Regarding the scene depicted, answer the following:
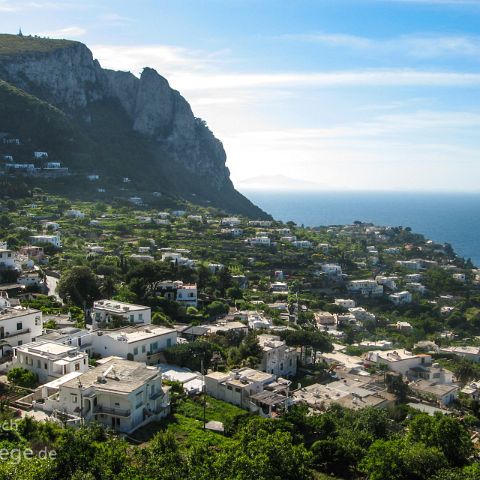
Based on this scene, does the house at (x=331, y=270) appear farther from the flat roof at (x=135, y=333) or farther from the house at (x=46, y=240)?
the flat roof at (x=135, y=333)

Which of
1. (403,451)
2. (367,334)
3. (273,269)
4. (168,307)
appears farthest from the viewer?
(273,269)

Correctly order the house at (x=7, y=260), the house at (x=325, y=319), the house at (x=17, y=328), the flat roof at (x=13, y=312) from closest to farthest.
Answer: the house at (x=17, y=328) → the flat roof at (x=13, y=312) → the house at (x=7, y=260) → the house at (x=325, y=319)

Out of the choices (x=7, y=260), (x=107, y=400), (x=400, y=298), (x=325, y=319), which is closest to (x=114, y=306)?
(x=7, y=260)

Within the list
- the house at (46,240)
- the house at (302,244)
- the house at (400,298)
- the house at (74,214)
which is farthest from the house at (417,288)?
the house at (74,214)

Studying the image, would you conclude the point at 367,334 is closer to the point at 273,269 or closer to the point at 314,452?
the point at 273,269

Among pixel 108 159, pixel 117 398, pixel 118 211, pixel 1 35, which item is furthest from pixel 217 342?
pixel 1 35

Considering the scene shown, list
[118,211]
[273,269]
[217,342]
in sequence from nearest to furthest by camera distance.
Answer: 1. [217,342]
2. [273,269]
3. [118,211]
